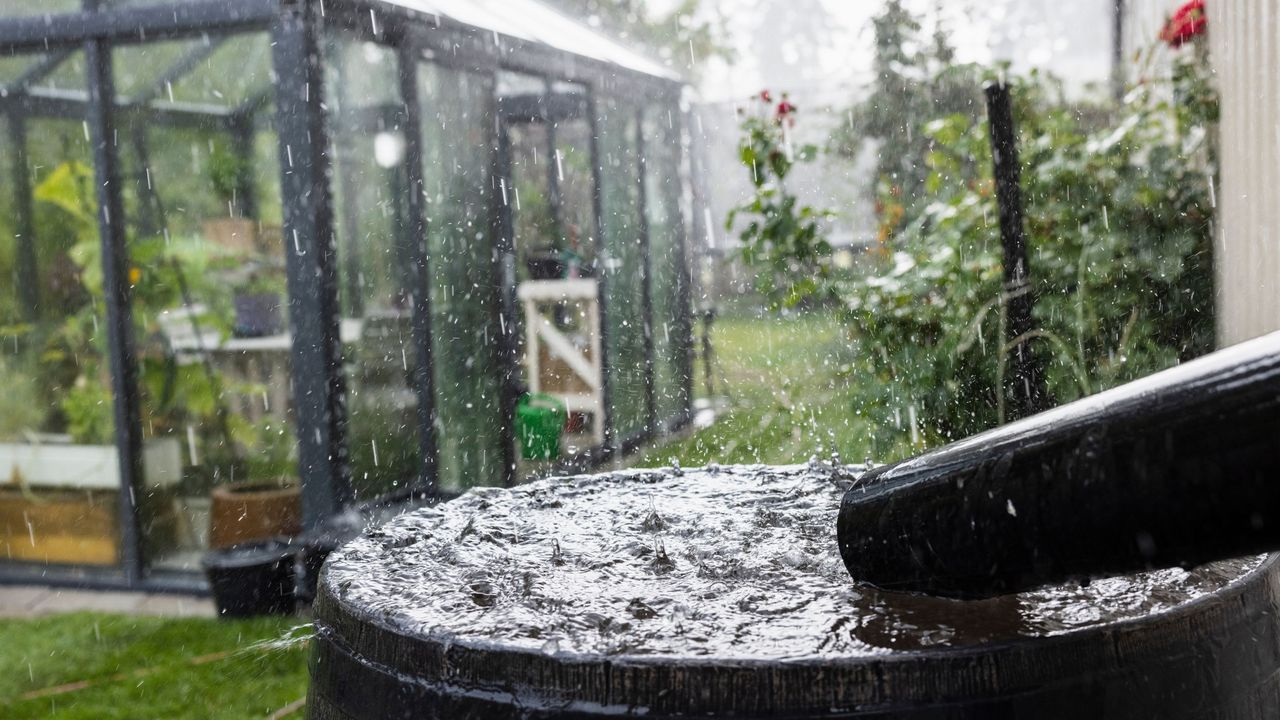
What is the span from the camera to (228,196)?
461 centimetres

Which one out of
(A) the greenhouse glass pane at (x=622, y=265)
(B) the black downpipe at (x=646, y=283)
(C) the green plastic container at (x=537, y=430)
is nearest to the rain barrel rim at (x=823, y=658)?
(C) the green plastic container at (x=537, y=430)

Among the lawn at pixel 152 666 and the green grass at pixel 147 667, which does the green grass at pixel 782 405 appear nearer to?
the lawn at pixel 152 666

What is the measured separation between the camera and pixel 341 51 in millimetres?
4500

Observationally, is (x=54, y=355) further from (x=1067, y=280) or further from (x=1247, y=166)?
(x=1247, y=166)

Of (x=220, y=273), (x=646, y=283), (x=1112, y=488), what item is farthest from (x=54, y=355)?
(x=1112, y=488)

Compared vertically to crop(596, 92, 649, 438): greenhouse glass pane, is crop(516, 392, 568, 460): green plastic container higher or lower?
lower

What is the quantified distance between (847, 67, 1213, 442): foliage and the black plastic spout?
7.86ft

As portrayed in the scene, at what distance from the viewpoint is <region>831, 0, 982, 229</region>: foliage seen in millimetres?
8408

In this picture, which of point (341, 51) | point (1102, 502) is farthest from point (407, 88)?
point (1102, 502)

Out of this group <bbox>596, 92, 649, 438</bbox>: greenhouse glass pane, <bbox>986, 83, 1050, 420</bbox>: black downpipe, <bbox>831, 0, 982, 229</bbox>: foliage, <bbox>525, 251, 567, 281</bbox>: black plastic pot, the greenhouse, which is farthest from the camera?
<bbox>831, 0, 982, 229</bbox>: foliage

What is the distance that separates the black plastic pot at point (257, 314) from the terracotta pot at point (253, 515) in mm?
645

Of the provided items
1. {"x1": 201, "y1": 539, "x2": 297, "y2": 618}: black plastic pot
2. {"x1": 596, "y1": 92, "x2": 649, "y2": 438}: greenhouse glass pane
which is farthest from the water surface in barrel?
{"x1": 596, "y1": 92, "x2": 649, "y2": 438}: greenhouse glass pane

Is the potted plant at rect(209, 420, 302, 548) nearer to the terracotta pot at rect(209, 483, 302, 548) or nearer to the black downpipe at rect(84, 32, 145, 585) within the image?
the terracotta pot at rect(209, 483, 302, 548)

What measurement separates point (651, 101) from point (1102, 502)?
6911 mm
